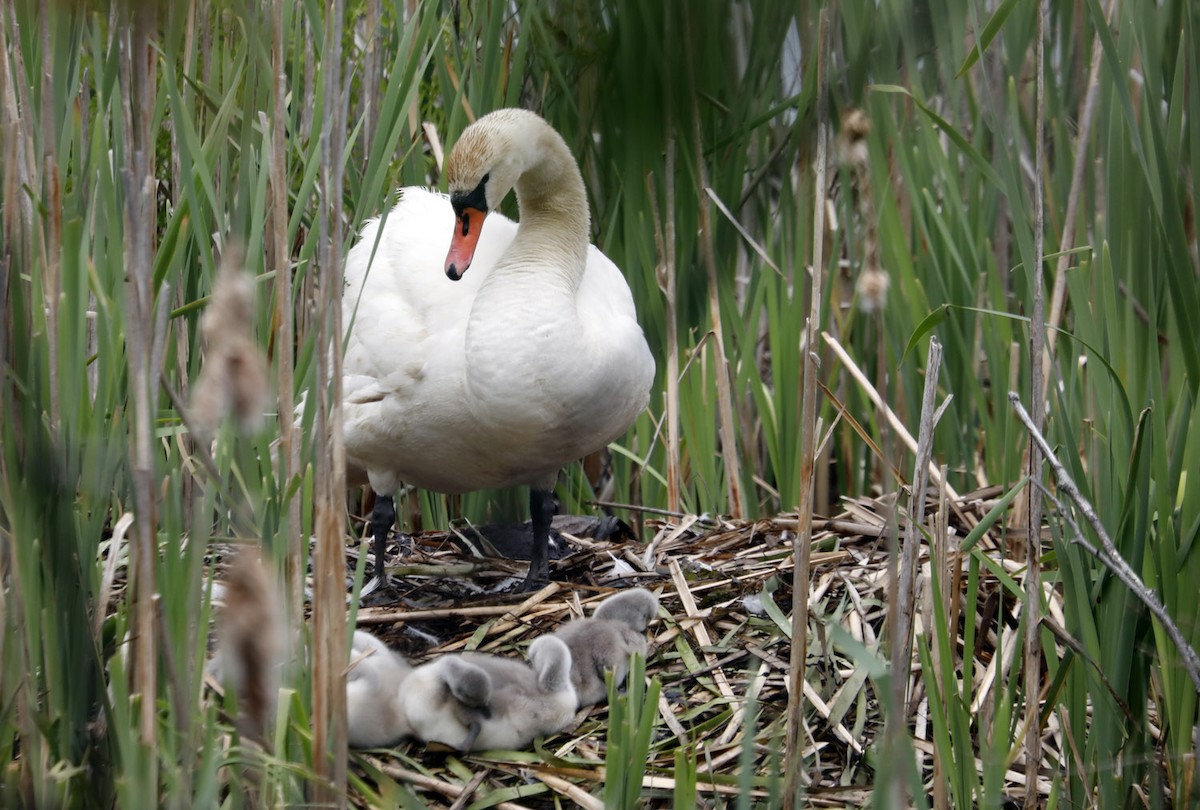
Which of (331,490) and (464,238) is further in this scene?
(464,238)

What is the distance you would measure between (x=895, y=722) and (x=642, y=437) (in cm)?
249

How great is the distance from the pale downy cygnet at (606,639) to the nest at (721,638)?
0.05m

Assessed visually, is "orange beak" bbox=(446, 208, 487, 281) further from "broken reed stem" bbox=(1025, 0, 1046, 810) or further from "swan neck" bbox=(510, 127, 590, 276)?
"broken reed stem" bbox=(1025, 0, 1046, 810)

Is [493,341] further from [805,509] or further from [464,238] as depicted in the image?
[805,509]

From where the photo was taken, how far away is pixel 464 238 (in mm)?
2910

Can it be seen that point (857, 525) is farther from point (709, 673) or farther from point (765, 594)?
point (709, 673)

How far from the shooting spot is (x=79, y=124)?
2.03m

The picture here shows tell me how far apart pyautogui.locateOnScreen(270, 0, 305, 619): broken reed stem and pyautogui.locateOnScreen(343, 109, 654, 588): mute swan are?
0.91 meters

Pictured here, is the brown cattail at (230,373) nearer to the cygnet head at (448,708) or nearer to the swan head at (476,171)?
the cygnet head at (448,708)

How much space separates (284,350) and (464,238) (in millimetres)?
1292

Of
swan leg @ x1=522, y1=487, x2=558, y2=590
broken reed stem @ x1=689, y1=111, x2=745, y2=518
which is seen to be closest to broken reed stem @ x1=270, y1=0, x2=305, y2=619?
Answer: swan leg @ x1=522, y1=487, x2=558, y2=590

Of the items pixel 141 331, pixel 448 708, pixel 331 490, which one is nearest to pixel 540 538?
pixel 448 708

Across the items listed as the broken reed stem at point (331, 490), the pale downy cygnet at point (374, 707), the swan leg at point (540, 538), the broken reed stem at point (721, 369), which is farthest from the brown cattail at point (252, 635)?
the broken reed stem at point (721, 369)

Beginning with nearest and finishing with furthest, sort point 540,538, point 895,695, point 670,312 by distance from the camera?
point 895,695 < point 540,538 < point 670,312
